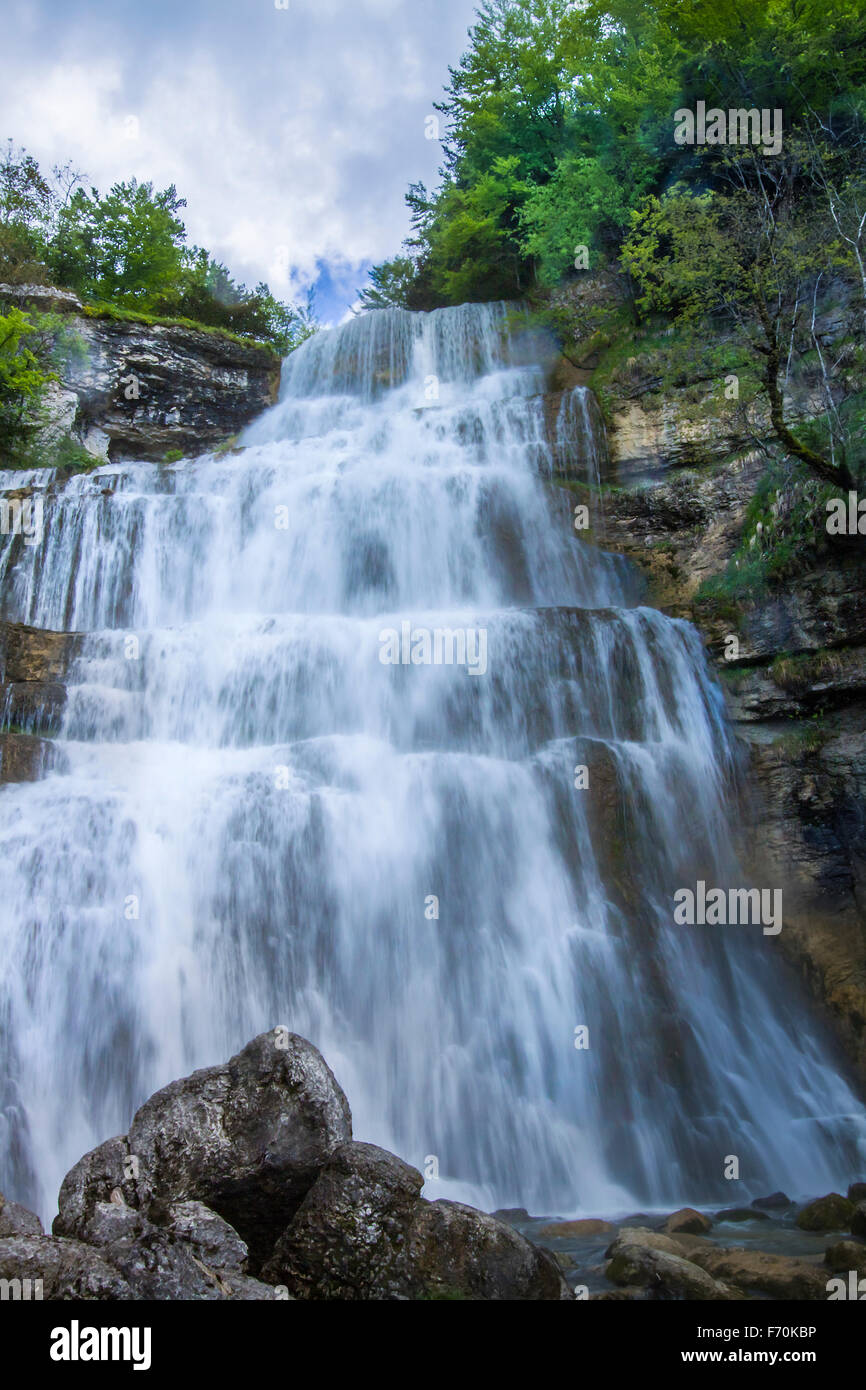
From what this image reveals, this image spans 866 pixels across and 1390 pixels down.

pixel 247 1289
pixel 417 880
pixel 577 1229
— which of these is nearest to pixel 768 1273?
pixel 577 1229

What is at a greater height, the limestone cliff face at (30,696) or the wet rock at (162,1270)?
the limestone cliff face at (30,696)

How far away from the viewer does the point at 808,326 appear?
15.2 metres

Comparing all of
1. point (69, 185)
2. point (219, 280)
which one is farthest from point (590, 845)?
point (219, 280)

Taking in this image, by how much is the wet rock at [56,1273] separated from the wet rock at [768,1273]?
4.17 metres

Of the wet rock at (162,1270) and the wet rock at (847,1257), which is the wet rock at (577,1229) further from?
the wet rock at (162,1270)

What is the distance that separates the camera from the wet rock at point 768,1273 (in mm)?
5898

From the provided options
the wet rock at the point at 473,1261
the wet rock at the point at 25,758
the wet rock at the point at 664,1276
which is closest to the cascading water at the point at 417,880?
the wet rock at the point at 25,758

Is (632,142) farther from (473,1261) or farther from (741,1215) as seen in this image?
(473,1261)

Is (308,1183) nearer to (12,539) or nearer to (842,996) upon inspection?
(842,996)

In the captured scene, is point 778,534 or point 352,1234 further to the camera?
point 778,534

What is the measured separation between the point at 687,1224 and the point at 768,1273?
163 cm

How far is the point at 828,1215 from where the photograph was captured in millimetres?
7586
